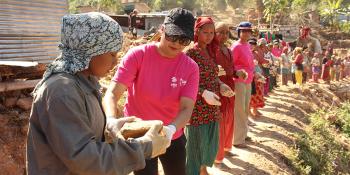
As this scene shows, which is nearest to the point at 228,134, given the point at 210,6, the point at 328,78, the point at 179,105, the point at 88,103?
the point at 179,105

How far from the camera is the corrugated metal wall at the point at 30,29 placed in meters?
6.11

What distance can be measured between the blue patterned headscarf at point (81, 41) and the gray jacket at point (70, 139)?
6 centimetres

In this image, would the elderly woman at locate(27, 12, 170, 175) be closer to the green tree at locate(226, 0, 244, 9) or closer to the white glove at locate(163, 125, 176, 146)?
the white glove at locate(163, 125, 176, 146)

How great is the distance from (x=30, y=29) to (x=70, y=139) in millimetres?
5755

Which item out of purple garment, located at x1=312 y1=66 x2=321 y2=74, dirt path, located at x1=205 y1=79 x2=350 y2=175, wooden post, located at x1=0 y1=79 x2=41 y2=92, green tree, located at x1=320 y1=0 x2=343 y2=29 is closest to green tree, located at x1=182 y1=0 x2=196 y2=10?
green tree, located at x1=320 y1=0 x2=343 y2=29

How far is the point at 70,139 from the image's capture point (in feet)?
4.96

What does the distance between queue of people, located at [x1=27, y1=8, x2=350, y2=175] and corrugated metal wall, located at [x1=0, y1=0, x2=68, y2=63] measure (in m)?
3.30

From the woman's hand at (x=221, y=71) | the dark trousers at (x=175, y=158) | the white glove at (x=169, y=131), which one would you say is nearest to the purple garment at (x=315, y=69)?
the woman's hand at (x=221, y=71)

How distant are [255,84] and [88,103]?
6554mm

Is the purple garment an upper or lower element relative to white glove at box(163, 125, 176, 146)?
lower

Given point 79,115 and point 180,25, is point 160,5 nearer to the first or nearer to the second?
point 180,25

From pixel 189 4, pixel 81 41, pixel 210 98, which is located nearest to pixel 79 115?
pixel 81 41

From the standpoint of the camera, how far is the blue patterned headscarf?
1646 mm

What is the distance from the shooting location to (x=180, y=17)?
105 inches
